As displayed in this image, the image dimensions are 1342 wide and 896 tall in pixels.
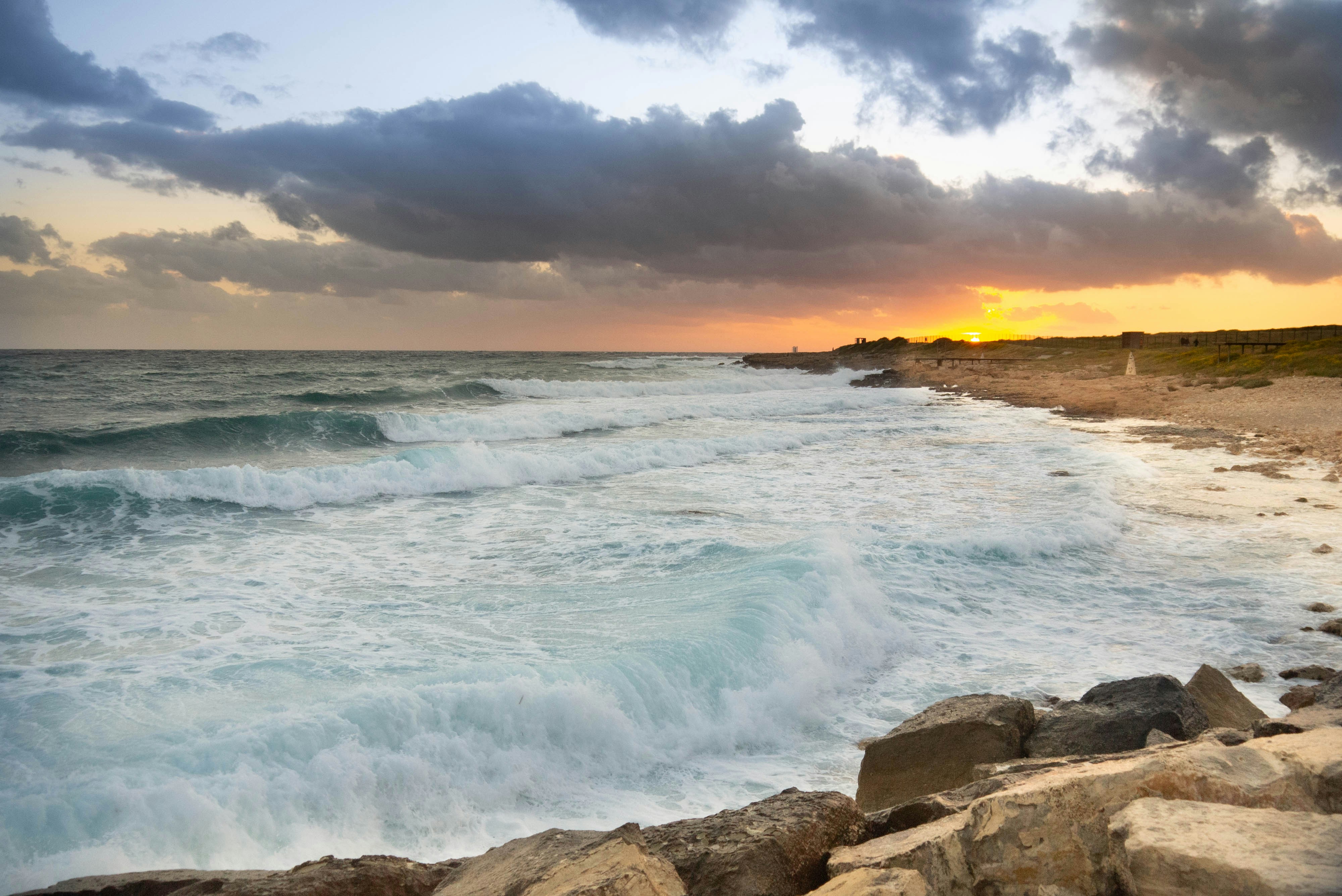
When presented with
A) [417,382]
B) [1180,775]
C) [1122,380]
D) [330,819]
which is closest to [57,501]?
[330,819]

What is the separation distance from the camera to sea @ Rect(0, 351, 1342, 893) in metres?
4.99

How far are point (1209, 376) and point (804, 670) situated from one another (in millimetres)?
37338

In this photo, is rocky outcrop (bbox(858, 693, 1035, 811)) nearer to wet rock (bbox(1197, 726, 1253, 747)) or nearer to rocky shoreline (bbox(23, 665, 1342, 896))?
rocky shoreline (bbox(23, 665, 1342, 896))

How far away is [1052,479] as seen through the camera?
15.3 metres

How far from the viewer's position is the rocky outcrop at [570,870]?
2715 mm

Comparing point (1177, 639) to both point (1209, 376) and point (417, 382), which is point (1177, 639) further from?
point (417, 382)

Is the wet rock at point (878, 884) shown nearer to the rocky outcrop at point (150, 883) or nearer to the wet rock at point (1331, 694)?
the rocky outcrop at point (150, 883)

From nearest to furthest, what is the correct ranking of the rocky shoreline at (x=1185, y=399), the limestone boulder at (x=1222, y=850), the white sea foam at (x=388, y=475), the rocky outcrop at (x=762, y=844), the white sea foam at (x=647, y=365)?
the limestone boulder at (x=1222, y=850), the rocky outcrop at (x=762, y=844), the white sea foam at (x=388, y=475), the rocky shoreline at (x=1185, y=399), the white sea foam at (x=647, y=365)

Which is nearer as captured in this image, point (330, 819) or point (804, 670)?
point (330, 819)

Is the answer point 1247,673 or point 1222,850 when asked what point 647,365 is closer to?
point 1247,673

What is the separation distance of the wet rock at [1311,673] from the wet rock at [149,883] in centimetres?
806

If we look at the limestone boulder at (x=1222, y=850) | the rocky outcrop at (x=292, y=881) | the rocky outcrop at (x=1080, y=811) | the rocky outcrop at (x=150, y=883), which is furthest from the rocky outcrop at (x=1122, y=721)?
the rocky outcrop at (x=150, y=883)

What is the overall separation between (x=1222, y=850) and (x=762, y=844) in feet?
5.56

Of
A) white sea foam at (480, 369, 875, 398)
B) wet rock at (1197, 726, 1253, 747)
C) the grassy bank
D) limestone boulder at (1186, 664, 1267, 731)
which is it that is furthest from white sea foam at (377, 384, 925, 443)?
wet rock at (1197, 726, 1253, 747)
